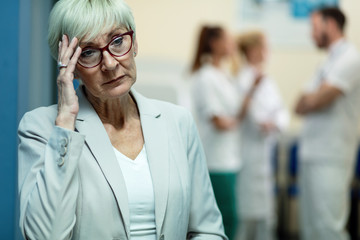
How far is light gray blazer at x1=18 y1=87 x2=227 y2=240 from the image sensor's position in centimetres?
115

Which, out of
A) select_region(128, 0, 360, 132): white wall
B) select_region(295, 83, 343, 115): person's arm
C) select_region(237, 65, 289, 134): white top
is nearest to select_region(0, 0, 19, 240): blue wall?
select_region(295, 83, 343, 115): person's arm

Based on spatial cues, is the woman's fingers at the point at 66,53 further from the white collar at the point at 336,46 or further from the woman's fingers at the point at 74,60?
the white collar at the point at 336,46

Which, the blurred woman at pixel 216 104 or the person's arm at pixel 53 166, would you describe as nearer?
the person's arm at pixel 53 166

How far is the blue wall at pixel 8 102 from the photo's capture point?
1410 mm

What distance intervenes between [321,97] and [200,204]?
1.91 m

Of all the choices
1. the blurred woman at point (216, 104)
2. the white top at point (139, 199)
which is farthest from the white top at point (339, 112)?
the white top at point (139, 199)

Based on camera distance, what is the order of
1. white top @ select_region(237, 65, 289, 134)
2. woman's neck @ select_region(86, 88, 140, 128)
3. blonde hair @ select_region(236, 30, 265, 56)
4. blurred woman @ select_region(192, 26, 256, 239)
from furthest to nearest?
blonde hair @ select_region(236, 30, 265, 56)
white top @ select_region(237, 65, 289, 134)
blurred woman @ select_region(192, 26, 256, 239)
woman's neck @ select_region(86, 88, 140, 128)

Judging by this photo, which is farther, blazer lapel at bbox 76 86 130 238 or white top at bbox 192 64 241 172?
white top at bbox 192 64 241 172

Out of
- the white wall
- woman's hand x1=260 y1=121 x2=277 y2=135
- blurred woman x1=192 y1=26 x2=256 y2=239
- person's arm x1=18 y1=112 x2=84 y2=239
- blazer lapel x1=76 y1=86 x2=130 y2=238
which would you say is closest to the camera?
person's arm x1=18 y1=112 x2=84 y2=239

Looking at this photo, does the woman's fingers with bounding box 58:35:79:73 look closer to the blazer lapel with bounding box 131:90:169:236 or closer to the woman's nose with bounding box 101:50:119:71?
the woman's nose with bounding box 101:50:119:71

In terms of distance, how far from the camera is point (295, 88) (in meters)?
5.32

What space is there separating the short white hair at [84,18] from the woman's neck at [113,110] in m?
0.20

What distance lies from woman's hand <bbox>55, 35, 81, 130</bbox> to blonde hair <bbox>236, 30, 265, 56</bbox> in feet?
10.4

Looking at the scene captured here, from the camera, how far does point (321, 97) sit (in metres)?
3.07
